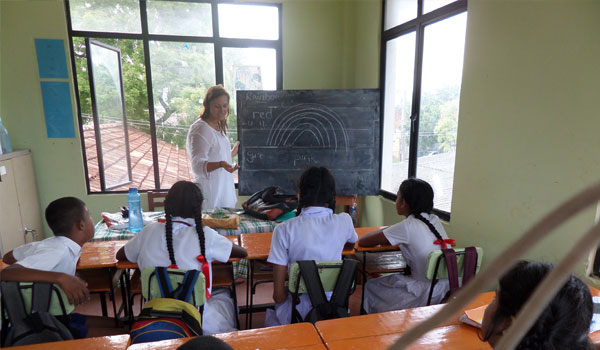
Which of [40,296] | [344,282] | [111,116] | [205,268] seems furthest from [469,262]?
[111,116]

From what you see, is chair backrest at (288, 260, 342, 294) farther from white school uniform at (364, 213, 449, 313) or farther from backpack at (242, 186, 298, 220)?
backpack at (242, 186, 298, 220)

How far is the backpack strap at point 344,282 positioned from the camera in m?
1.59

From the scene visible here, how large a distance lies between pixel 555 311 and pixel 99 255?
82.4 inches

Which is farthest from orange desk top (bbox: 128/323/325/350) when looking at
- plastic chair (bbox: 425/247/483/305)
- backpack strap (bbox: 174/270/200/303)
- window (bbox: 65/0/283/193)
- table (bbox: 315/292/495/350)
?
window (bbox: 65/0/283/193)

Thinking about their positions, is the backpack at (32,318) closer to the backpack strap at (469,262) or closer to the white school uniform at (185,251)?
the white school uniform at (185,251)

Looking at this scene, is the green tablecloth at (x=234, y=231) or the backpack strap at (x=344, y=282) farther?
the green tablecloth at (x=234, y=231)

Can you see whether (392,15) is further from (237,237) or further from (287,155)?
(237,237)

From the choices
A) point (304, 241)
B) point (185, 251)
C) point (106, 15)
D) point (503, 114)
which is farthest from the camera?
point (106, 15)

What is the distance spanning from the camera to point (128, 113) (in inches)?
160

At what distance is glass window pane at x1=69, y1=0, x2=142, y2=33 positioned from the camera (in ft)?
12.2

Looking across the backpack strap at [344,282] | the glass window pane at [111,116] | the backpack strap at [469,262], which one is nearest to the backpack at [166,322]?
the backpack strap at [344,282]

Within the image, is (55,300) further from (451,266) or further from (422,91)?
(422,91)

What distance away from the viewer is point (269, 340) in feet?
3.94

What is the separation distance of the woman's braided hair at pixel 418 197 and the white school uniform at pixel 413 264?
27 millimetres
